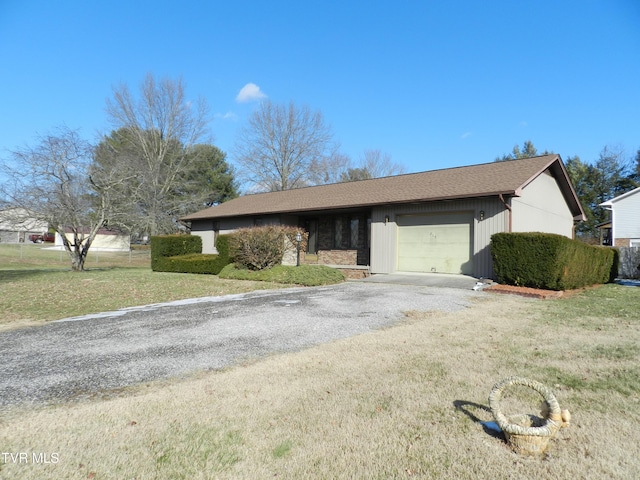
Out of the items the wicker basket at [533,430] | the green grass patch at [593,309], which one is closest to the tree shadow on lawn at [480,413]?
the wicker basket at [533,430]

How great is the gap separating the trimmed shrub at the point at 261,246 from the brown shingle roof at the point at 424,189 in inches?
111

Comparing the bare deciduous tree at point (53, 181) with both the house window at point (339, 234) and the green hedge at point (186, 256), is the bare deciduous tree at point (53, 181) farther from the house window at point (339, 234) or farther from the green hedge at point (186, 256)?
the house window at point (339, 234)

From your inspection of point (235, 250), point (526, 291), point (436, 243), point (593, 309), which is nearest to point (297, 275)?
point (235, 250)

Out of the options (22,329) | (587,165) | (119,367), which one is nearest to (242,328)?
(119,367)

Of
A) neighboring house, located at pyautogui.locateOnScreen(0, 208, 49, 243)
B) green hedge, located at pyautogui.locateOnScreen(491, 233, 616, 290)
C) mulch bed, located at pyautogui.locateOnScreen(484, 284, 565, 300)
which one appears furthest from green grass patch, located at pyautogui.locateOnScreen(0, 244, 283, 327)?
green hedge, located at pyautogui.locateOnScreen(491, 233, 616, 290)

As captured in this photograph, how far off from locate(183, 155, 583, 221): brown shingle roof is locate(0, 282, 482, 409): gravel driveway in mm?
5038

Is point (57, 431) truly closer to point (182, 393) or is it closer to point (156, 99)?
point (182, 393)

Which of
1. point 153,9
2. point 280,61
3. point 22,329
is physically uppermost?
point 280,61

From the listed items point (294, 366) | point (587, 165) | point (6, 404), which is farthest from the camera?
point (587, 165)

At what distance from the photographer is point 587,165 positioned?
3956 cm

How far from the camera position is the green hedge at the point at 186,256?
1736 centimetres

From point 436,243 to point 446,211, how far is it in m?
1.25

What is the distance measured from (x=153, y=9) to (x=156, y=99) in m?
21.3

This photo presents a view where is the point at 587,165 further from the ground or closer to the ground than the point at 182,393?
further from the ground
